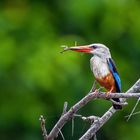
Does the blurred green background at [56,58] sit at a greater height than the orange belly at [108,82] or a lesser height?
lesser

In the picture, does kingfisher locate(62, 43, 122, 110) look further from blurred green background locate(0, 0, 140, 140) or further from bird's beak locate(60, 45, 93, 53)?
blurred green background locate(0, 0, 140, 140)

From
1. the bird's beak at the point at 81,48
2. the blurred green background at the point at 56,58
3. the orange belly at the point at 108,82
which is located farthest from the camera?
the blurred green background at the point at 56,58

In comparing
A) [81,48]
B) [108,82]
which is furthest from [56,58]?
[81,48]

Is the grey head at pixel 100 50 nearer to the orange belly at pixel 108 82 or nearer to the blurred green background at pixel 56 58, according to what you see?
the orange belly at pixel 108 82

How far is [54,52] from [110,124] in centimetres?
111

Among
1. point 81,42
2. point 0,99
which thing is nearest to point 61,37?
point 81,42

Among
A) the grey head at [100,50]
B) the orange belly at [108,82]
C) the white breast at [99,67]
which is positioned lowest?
the orange belly at [108,82]

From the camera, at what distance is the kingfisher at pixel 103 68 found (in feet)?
11.3

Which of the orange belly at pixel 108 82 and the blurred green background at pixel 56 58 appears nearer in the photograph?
the orange belly at pixel 108 82

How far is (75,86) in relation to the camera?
6.97 m

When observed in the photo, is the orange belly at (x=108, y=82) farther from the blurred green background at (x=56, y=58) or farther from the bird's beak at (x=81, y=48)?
the blurred green background at (x=56, y=58)

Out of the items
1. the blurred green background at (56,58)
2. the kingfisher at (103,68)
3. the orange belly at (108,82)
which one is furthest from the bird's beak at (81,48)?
the blurred green background at (56,58)

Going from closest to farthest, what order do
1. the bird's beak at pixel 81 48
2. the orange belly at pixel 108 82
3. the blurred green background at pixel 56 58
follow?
1. the bird's beak at pixel 81 48
2. the orange belly at pixel 108 82
3. the blurred green background at pixel 56 58

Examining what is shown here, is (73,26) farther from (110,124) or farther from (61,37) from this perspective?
(110,124)
